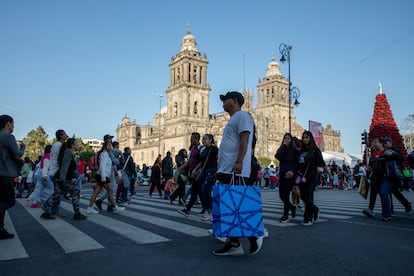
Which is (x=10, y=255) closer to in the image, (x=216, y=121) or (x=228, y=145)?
(x=228, y=145)

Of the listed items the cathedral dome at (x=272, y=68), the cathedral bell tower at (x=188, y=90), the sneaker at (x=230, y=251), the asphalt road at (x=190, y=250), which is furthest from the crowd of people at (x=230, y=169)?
the cathedral dome at (x=272, y=68)

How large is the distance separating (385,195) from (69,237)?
6175 millimetres

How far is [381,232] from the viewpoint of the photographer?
5.58 metres

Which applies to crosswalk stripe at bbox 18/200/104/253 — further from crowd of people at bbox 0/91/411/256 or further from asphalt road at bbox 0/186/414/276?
crowd of people at bbox 0/91/411/256

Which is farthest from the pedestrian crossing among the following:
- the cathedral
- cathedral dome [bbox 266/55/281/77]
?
cathedral dome [bbox 266/55/281/77]

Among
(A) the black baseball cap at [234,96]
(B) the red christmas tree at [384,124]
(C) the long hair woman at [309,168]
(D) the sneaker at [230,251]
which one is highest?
(B) the red christmas tree at [384,124]

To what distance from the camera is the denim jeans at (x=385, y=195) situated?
704 cm

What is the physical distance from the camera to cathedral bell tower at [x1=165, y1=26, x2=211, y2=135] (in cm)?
5991

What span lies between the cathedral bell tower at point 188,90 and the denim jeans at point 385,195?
52066mm

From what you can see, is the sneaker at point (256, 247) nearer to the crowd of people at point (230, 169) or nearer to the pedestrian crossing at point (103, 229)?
the crowd of people at point (230, 169)

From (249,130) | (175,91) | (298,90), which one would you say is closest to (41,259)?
(249,130)

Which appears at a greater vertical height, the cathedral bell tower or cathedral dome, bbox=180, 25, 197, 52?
cathedral dome, bbox=180, 25, 197, 52

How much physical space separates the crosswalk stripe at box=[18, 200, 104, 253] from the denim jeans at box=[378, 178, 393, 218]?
576 centimetres

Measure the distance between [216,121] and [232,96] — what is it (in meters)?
62.8
